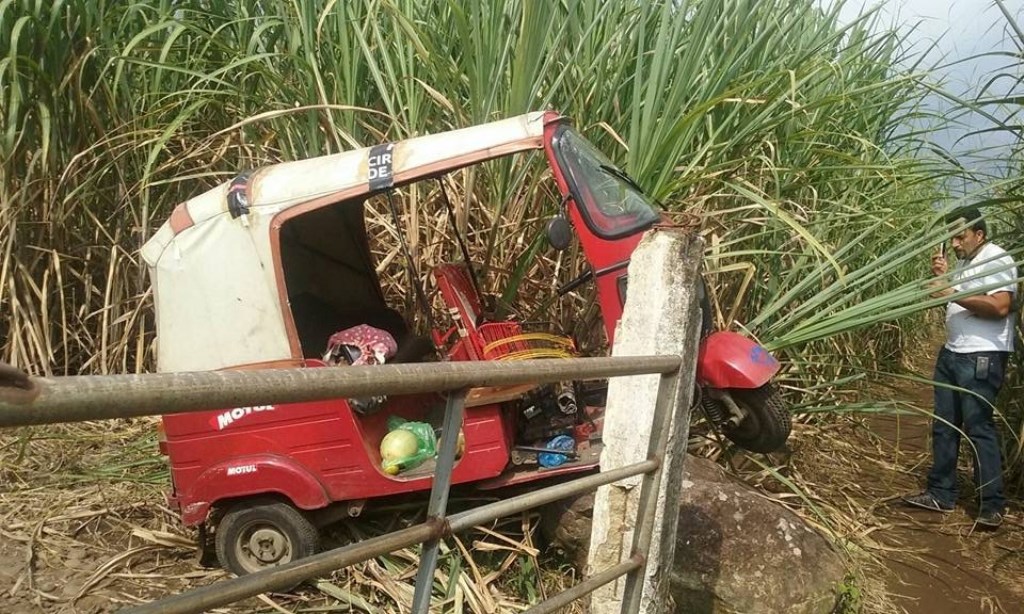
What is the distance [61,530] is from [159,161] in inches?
84.6

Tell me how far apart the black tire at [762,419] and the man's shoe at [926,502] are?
5.18ft

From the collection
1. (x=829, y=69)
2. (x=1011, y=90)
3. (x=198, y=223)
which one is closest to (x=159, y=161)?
(x=198, y=223)

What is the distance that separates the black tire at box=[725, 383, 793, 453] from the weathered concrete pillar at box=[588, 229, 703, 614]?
42.8 inches

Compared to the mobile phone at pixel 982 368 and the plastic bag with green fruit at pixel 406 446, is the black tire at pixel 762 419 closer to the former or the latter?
the plastic bag with green fruit at pixel 406 446

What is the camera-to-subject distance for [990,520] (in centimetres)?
417

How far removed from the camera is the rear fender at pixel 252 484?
2.95m

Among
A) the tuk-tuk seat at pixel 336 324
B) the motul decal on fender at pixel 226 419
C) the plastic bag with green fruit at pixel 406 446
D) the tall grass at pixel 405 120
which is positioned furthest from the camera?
the tall grass at pixel 405 120

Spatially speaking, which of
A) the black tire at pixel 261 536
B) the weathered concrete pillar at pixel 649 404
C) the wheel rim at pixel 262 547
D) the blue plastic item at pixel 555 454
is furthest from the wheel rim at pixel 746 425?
the wheel rim at pixel 262 547

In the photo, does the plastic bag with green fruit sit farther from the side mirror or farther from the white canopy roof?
the side mirror

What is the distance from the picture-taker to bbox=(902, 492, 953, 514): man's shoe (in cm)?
439

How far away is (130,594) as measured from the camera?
2.96m

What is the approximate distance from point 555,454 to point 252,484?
111 cm

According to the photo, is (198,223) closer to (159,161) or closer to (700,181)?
(159,161)

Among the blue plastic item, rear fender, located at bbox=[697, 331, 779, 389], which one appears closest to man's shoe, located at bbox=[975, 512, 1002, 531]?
rear fender, located at bbox=[697, 331, 779, 389]
